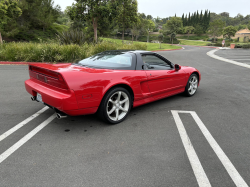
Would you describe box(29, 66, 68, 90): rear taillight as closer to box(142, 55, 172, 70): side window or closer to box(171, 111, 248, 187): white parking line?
box(142, 55, 172, 70): side window

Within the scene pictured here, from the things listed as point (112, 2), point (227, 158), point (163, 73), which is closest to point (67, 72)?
point (163, 73)

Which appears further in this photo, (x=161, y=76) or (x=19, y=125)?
(x=161, y=76)

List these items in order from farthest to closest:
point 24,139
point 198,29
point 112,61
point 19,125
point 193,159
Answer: point 198,29
point 112,61
point 19,125
point 24,139
point 193,159

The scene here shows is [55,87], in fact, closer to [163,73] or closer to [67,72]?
[67,72]

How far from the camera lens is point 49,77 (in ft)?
9.66

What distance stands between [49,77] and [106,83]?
918 mm

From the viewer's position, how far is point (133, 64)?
358 cm

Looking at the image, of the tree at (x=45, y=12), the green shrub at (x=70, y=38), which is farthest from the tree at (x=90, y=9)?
the tree at (x=45, y=12)

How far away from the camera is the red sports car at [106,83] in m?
2.74

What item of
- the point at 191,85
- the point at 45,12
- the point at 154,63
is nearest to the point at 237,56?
the point at 191,85

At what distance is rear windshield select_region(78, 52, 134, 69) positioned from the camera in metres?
3.49

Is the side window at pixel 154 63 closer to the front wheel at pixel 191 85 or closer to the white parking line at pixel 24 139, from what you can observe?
the front wheel at pixel 191 85

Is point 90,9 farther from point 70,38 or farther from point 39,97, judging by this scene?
point 39,97

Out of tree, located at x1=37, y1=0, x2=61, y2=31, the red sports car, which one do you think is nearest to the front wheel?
the red sports car
